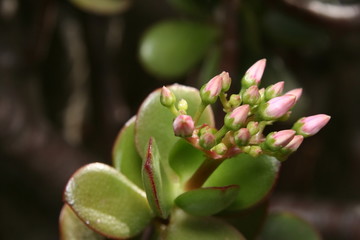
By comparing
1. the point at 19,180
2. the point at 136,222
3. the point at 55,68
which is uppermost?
the point at 136,222

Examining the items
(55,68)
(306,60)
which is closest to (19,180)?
(55,68)

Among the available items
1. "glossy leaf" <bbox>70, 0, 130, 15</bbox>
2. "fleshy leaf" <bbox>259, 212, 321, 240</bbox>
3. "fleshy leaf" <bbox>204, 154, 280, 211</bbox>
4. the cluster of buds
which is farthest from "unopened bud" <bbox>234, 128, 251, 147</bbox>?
"glossy leaf" <bbox>70, 0, 130, 15</bbox>

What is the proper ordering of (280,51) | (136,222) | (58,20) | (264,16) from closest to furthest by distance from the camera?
(136,222), (264,16), (280,51), (58,20)

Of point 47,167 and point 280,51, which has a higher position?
point 280,51

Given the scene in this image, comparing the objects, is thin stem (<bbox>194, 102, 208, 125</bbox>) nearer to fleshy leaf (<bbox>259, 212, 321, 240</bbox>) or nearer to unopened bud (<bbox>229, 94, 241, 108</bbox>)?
unopened bud (<bbox>229, 94, 241, 108</bbox>)

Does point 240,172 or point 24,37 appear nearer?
point 240,172

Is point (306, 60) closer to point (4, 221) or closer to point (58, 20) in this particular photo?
point (58, 20)

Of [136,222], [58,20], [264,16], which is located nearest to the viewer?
[136,222]
